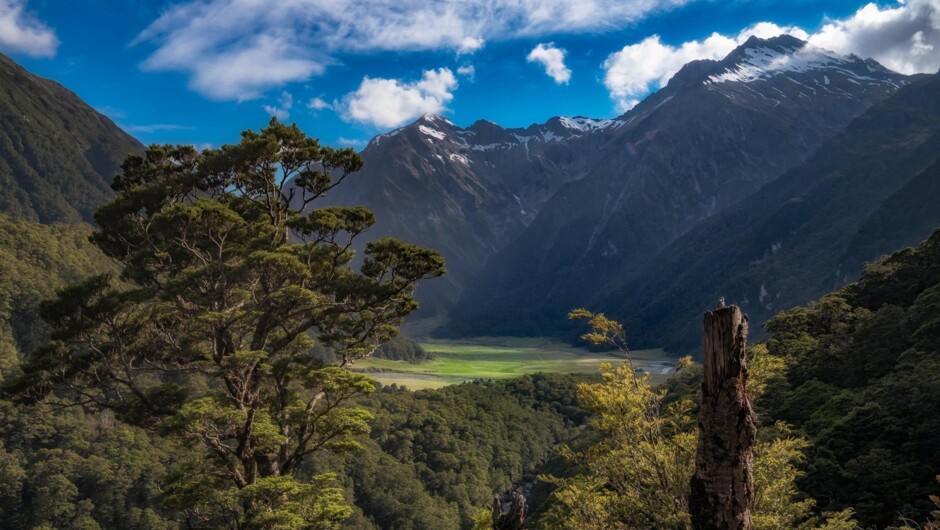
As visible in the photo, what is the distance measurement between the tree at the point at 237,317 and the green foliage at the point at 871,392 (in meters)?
17.3

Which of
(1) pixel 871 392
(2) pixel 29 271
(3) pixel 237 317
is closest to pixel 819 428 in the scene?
(1) pixel 871 392

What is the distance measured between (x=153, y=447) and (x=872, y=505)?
97103mm

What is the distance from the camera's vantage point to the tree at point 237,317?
61.8 feet

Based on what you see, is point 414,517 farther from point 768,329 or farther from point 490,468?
point 768,329

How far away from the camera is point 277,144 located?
20391 millimetres

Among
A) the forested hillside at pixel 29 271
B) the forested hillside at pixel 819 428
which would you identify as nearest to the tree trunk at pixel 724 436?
the forested hillside at pixel 819 428

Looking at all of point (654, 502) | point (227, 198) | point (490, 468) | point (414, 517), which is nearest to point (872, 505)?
point (654, 502)

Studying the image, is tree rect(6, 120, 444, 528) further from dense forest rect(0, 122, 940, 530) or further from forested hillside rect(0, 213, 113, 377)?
forested hillside rect(0, 213, 113, 377)

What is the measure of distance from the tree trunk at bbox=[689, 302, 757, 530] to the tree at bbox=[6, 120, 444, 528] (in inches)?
563

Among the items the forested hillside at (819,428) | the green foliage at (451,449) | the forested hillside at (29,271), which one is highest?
the forested hillside at (29,271)

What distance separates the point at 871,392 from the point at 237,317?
30.8 m

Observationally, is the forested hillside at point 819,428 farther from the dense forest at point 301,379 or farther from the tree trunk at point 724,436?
the tree trunk at point 724,436

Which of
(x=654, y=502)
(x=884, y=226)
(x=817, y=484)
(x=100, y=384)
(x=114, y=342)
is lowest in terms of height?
(x=817, y=484)

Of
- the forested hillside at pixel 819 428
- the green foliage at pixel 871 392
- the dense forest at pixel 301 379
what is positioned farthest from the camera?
the green foliage at pixel 871 392
